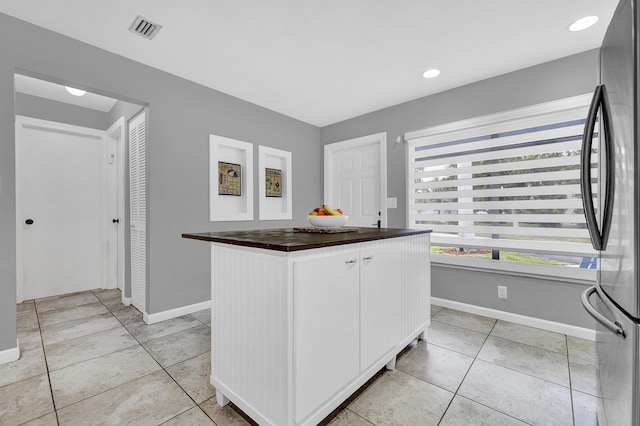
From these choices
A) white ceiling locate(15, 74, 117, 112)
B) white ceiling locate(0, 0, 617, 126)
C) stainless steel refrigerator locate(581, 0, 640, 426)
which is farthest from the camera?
white ceiling locate(15, 74, 117, 112)

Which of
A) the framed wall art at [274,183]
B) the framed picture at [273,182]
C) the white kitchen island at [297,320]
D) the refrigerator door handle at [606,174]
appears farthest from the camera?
the framed picture at [273,182]

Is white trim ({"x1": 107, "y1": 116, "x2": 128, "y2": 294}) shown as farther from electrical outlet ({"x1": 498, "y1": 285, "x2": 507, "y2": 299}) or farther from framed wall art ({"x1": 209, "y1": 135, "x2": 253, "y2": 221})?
electrical outlet ({"x1": 498, "y1": 285, "x2": 507, "y2": 299})

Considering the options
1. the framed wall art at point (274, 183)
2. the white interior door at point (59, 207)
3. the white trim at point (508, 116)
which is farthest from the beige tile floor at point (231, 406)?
the white trim at point (508, 116)

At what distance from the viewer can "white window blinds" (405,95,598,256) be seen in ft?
8.19

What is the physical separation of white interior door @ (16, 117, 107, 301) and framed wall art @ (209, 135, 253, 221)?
1984 millimetres

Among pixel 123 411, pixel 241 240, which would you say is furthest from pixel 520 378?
pixel 123 411

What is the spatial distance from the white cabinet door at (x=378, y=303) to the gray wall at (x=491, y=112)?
5.21ft

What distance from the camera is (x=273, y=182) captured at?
3.98 metres

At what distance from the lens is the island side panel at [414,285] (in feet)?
6.57

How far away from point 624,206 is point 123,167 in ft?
14.0

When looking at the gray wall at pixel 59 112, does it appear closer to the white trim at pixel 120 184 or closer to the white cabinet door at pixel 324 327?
the white trim at pixel 120 184

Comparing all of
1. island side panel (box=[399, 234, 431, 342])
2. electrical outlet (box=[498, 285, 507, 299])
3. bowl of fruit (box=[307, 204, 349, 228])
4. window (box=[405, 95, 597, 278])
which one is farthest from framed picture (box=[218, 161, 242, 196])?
electrical outlet (box=[498, 285, 507, 299])

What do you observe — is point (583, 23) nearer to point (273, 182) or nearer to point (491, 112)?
point (491, 112)

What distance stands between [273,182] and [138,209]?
5.52 feet
